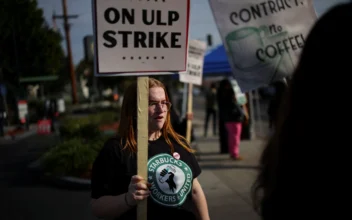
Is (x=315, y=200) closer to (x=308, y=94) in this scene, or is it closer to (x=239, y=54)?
(x=308, y=94)

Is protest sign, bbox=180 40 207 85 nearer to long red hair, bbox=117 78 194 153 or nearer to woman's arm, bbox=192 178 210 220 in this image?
long red hair, bbox=117 78 194 153

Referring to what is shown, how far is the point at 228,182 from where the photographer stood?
22.7ft

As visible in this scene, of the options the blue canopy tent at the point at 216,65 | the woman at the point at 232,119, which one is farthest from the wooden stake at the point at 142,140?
the blue canopy tent at the point at 216,65

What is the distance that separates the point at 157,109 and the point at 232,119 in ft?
22.4

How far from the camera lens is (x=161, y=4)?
2.12m

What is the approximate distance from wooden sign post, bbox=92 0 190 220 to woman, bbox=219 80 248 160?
691 centimetres

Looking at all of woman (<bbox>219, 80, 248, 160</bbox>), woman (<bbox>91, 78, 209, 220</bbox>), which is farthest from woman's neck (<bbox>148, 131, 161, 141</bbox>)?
woman (<bbox>219, 80, 248, 160</bbox>)

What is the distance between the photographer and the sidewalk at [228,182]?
17.5ft

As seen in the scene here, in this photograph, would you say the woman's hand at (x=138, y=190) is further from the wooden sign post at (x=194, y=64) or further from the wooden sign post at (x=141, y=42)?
the wooden sign post at (x=194, y=64)

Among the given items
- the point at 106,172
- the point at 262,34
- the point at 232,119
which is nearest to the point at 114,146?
the point at 106,172

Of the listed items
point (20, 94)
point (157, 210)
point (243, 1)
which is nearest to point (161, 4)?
point (157, 210)

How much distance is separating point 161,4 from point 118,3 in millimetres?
246

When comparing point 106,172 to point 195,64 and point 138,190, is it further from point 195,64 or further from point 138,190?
point 195,64

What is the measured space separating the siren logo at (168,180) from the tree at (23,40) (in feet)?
7.90
